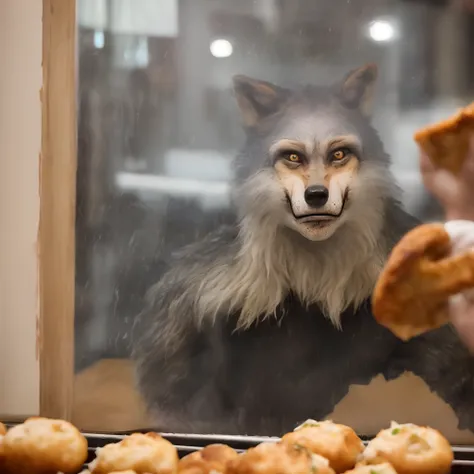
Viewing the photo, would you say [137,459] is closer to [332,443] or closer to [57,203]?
[332,443]

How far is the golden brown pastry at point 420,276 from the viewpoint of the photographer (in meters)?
0.54

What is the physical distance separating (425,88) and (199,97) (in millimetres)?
425

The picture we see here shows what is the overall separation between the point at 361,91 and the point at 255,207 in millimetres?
294

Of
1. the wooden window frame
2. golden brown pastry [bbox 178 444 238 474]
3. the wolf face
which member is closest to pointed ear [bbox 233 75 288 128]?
the wolf face

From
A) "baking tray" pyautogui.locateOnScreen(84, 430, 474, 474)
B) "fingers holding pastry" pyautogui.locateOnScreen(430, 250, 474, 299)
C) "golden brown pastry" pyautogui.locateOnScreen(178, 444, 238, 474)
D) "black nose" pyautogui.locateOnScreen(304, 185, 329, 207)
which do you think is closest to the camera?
"fingers holding pastry" pyautogui.locateOnScreen(430, 250, 474, 299)

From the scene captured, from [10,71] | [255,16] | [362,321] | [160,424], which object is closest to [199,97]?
[255,16]

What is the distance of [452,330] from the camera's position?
39.9 inches

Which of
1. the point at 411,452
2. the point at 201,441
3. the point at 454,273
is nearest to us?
the point at 454,273

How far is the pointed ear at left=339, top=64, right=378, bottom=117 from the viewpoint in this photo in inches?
41.7

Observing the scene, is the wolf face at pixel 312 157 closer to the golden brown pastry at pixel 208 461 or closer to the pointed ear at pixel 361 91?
the pointed ear at pixel 361 91

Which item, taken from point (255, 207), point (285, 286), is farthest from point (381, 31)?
point (285, 286)

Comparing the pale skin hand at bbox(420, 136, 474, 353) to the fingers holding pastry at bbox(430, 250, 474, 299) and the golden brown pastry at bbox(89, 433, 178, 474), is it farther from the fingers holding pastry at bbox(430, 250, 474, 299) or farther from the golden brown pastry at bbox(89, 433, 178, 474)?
the golden brown pastry at bbox(89, 433, 178, 474)

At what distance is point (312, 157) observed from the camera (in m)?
1.05

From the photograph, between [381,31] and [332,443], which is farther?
[381,31]
